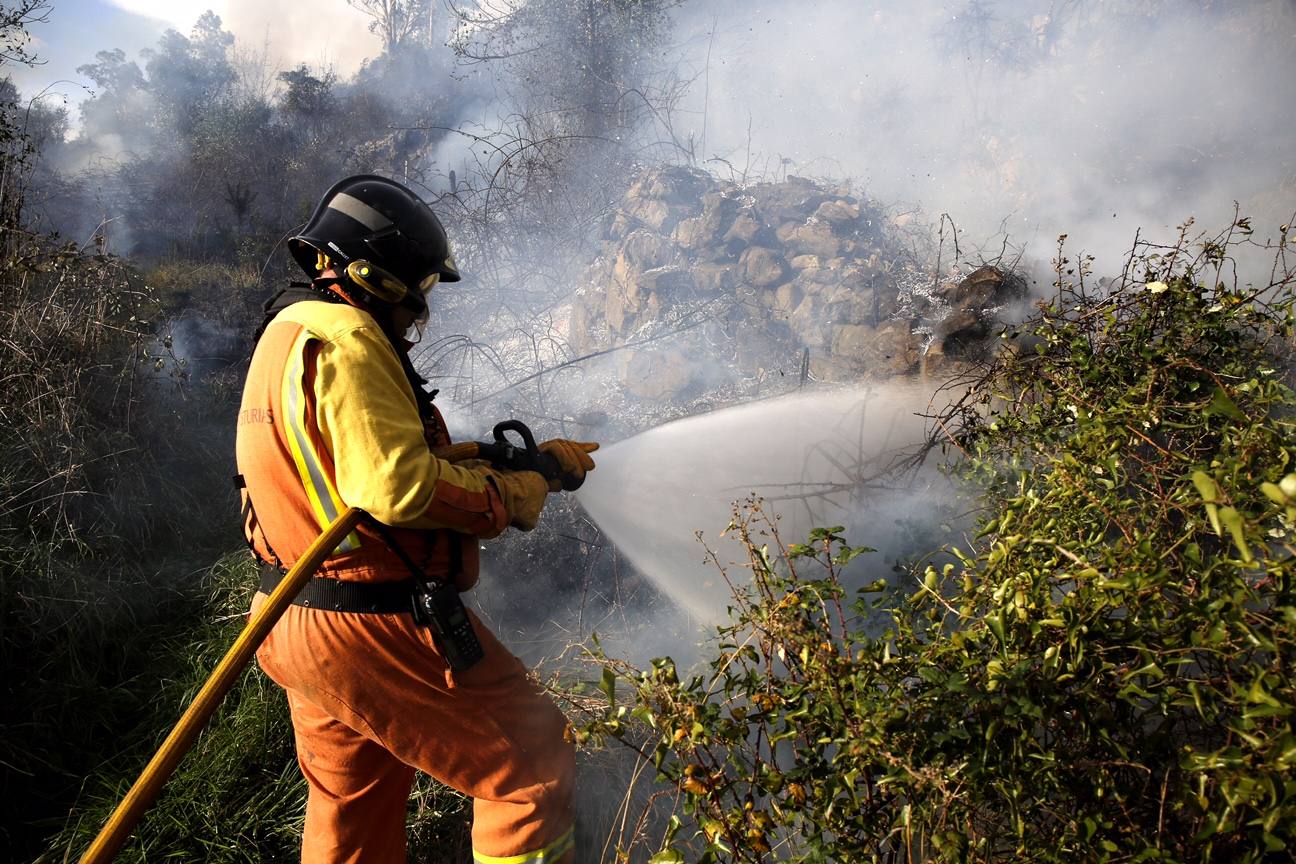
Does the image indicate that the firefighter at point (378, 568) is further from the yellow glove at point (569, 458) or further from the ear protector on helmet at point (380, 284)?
the yellow glove at point (569, 458)

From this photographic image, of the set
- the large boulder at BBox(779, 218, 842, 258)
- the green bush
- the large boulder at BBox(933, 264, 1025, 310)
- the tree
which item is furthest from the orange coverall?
the tree

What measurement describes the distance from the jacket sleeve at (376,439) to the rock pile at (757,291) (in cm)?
355

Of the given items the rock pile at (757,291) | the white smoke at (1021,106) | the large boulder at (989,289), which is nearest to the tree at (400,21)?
the white smoke at (1021,106)

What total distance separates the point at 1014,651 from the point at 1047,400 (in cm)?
128

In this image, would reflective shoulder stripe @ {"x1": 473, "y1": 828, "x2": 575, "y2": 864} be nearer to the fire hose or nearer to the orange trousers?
the orange trousers

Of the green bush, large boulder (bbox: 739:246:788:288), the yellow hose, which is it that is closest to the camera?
the green bush

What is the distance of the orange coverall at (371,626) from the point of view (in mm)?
1868

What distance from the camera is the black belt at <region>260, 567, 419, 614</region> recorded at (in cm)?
201

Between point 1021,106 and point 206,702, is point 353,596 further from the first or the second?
point 1021,106

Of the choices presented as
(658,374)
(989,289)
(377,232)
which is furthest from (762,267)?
(377,232)

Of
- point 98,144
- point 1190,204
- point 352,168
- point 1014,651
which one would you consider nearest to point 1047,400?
point 1014,651

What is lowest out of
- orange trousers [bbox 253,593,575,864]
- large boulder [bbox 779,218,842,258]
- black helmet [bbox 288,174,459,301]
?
orange trousers [bbox 253,593,575,864]

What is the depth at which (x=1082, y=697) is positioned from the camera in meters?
1.29

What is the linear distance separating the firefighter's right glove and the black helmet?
0.64 meters
